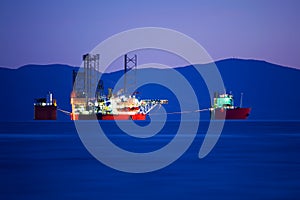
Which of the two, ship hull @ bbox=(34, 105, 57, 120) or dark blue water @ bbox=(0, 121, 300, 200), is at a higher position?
ship hull @ bbox=(34, 105, 57, 120)

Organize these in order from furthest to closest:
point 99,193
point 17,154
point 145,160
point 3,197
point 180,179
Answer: point 17,154 → point 145,160 → point 180,179 → point 99,193 → point 3,197

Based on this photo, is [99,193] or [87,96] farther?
[87,96]

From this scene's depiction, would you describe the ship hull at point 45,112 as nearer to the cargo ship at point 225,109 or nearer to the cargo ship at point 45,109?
the cargo ship at point 45,109

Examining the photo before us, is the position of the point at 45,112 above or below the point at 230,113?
above

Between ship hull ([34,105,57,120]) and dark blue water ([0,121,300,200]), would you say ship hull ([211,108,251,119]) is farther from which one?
dark blue water ([0,121,300,200])

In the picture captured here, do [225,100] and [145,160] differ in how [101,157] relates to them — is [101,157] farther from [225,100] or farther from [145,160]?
[225,100]

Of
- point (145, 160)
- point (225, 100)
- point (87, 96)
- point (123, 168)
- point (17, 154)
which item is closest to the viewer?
point (123, 168)

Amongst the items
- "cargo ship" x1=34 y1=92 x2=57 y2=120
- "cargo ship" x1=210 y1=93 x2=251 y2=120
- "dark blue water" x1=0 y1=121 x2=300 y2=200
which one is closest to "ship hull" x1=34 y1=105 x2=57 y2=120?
"cargo ship" x1=34 y1=92 x2=57 y2=120

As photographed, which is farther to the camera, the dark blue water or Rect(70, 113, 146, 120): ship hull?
Rect(70, 113, 146, 120): ship hull

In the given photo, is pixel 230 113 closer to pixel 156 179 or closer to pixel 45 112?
pixel 45 112

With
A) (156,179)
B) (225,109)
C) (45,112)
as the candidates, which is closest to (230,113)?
(225,109)

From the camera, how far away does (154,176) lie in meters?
24.5

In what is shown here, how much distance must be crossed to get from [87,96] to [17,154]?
336 feet

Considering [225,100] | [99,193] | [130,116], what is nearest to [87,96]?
[130,116]
